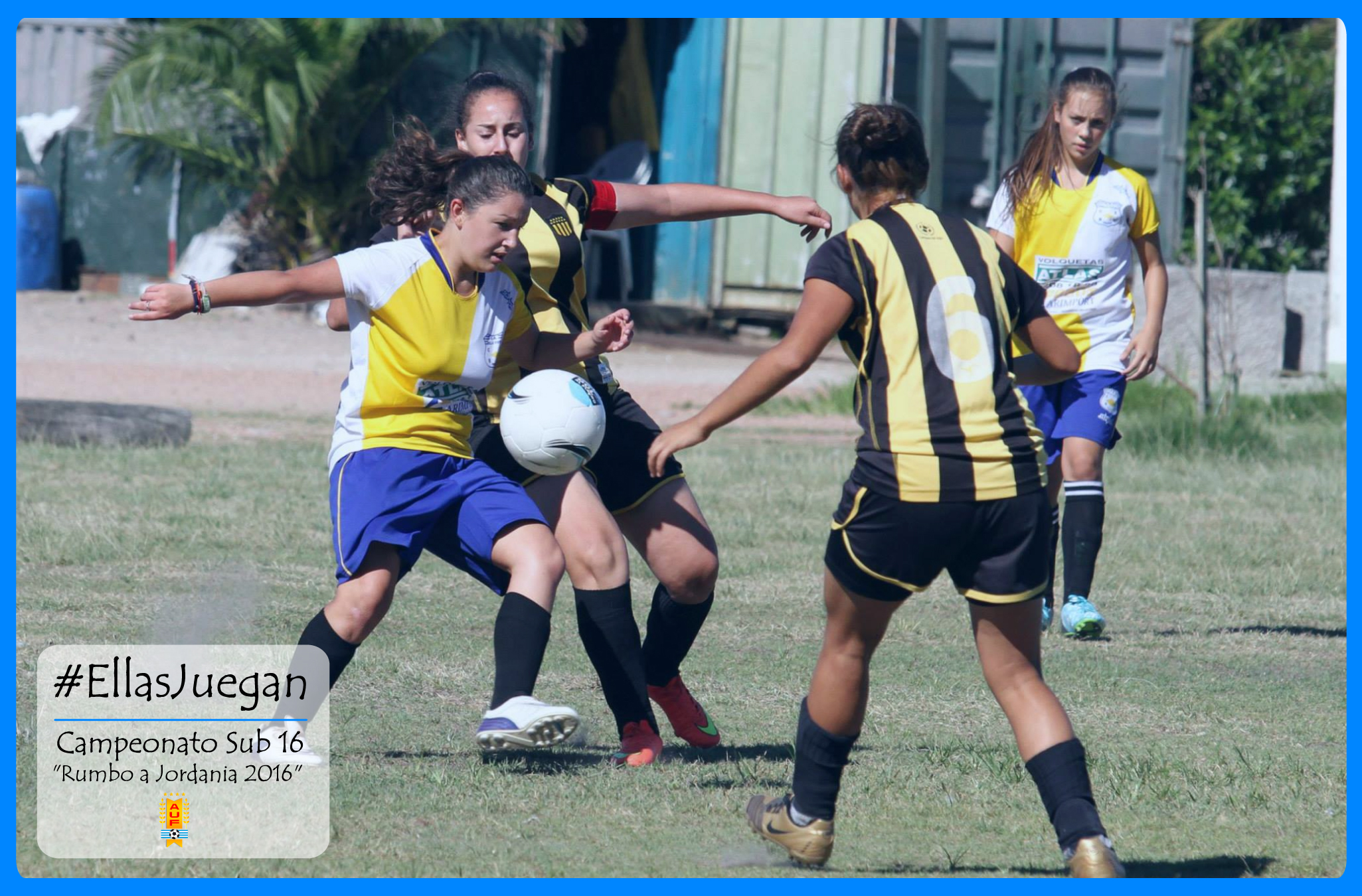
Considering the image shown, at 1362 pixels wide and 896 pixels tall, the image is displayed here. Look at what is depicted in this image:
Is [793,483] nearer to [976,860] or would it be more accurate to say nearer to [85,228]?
[976,860]

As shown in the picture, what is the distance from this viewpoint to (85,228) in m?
18.8

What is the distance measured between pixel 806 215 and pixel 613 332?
672 millimetres

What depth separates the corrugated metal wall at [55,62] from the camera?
1898 cm

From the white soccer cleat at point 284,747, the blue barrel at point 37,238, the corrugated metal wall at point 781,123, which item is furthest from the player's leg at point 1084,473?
the blue barrel at point 37,238

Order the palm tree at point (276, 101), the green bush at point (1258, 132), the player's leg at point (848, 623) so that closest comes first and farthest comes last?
the player's leg at point (848, 623) → the palm tree at point (276, 101) → the green bush at point (1258, 132)

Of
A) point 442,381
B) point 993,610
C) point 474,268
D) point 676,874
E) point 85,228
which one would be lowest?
point 676,874

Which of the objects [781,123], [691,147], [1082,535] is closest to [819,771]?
[1082,535]

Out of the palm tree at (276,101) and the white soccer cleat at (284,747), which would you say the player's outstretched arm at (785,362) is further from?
the palm tree at (276,101)

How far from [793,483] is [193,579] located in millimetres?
3899

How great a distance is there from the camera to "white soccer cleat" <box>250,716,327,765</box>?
14.0ft

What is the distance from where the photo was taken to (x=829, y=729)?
12.0 feet

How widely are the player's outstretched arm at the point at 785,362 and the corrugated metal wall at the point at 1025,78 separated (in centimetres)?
1327

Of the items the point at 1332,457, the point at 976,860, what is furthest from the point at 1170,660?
the point at 1332,457

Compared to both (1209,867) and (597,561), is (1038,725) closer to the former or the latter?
(1209,867)
